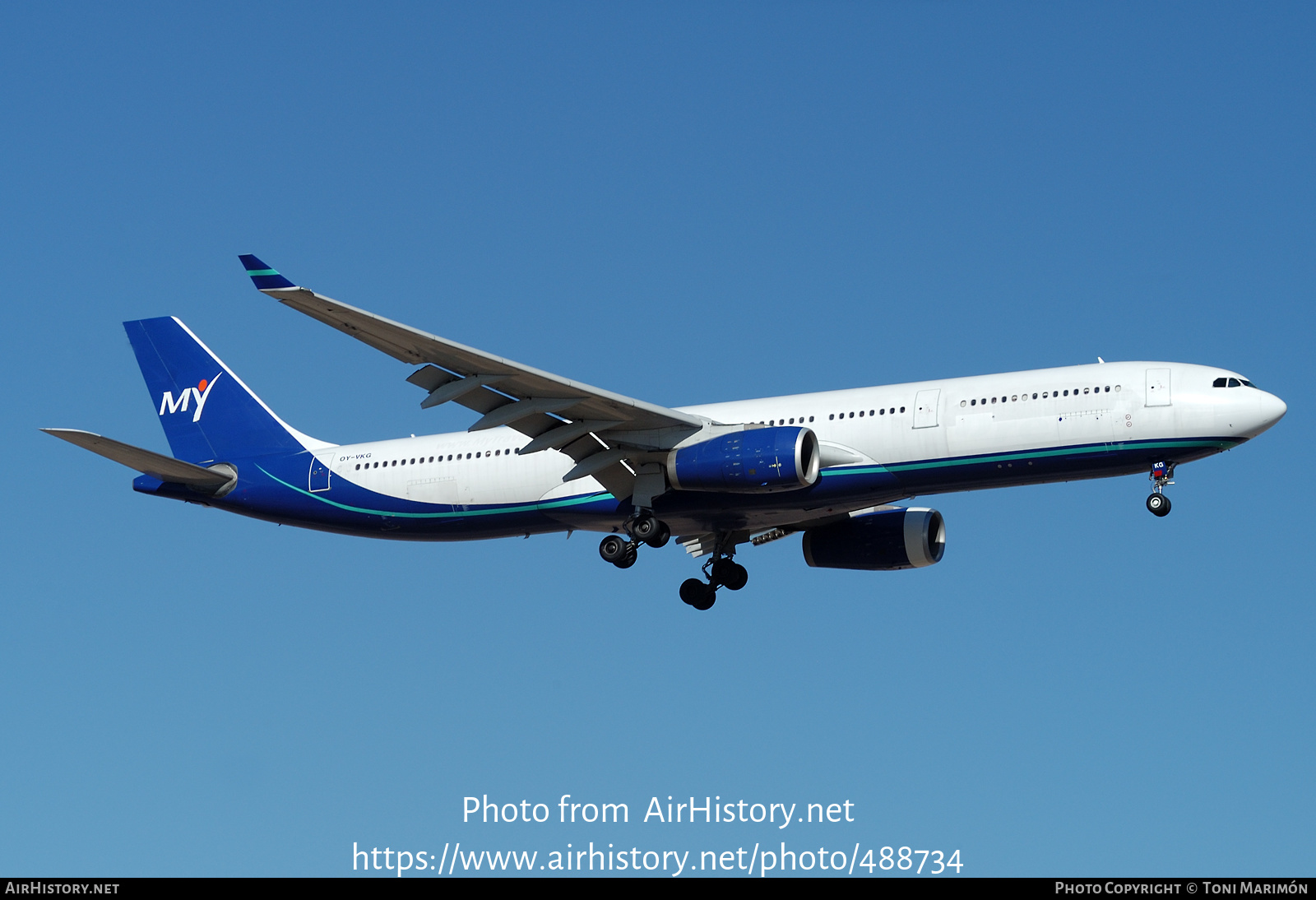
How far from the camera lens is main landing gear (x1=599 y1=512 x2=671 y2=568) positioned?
1416 inches

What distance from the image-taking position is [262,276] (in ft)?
94.6

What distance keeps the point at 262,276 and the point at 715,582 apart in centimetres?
1593

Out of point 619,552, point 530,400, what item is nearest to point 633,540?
point 619,552

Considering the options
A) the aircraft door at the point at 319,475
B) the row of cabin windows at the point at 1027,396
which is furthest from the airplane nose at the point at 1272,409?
the aircraft door at the point at 319,475

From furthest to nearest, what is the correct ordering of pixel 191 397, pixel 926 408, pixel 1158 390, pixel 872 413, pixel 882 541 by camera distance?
pixel 191 397, pixel 882 541, pixel 872 413, pixel 926 408, pixel 1158 390

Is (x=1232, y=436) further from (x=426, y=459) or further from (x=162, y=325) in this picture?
(x=162, y=325)

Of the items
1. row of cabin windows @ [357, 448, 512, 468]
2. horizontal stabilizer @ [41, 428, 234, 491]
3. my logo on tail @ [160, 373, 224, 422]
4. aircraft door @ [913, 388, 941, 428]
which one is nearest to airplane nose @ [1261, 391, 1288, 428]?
aircraft door @ [913, 388, 941, 428]

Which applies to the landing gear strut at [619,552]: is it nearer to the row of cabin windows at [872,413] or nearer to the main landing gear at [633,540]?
the main landing gear at [633,540]

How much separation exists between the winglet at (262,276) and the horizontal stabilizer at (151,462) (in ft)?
23.3

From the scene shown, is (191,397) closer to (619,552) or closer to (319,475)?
(319,475)

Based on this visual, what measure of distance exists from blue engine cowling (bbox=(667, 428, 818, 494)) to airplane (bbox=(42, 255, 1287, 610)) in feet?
0.15

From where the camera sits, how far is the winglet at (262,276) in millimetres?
28781

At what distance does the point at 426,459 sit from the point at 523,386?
6.41 meters
